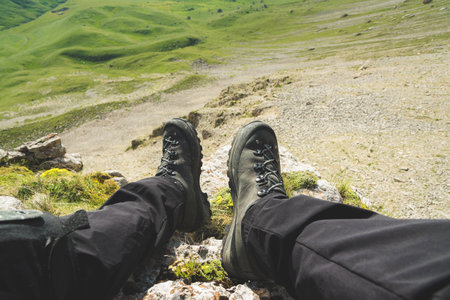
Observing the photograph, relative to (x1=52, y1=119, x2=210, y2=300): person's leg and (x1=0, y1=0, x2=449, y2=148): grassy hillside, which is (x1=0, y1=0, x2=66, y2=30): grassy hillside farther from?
(x1=52, y1=119, x2=210, y2=300): person's leg

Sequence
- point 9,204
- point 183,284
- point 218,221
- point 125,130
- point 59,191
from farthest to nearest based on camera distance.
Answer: point 125,130, point 59,191, point 218,221, point 9,204, point 183,284

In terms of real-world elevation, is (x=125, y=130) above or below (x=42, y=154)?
below

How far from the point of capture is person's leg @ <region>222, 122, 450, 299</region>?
1059 mm

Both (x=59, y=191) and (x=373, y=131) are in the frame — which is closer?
(x=59, y=191)

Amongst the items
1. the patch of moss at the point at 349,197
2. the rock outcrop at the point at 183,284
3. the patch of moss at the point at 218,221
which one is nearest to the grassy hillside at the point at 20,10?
the patch of moss at the point at 218,221

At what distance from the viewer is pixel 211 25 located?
103500mm

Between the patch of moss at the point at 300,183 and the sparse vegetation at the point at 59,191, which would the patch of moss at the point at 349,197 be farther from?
the sparse vegetation at the point at 59,191

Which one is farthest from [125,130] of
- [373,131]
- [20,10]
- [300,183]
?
[20,10]

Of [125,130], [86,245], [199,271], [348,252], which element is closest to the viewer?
[348,252]

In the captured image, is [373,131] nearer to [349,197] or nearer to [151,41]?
[349,197]

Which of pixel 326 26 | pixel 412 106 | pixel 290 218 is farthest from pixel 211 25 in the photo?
pixel 290 218

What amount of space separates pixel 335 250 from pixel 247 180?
1.53 metres

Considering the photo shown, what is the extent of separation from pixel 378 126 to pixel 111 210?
27.0ft

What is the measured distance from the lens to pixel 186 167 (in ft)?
11.0
